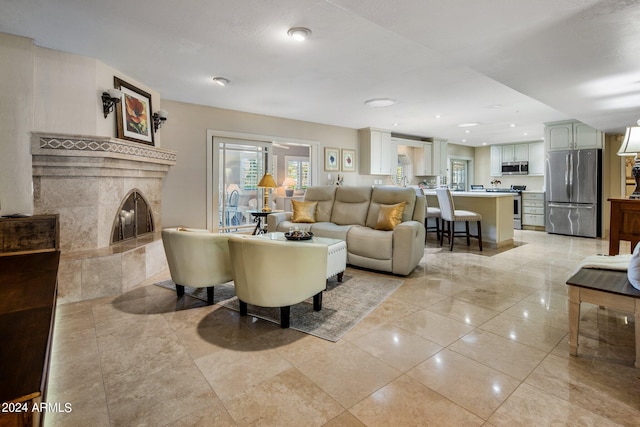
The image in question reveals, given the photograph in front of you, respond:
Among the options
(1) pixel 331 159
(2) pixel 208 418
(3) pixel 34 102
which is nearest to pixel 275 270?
(2) pixel 208 418

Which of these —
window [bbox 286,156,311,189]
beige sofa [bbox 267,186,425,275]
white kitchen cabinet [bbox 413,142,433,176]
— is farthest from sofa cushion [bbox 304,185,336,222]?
white kitchen cabinet [bbox 413,142,433,176]

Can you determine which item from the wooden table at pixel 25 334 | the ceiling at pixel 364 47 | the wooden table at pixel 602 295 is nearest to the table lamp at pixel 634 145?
the ceiling at pixel 364 47

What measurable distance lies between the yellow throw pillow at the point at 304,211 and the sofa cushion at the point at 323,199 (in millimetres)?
100

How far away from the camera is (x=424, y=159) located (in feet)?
27.8

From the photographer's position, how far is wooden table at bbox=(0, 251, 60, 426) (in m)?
0.77

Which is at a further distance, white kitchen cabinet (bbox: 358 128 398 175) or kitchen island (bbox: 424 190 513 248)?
white kitchen cabinet (bbox: 358 128 398 175)

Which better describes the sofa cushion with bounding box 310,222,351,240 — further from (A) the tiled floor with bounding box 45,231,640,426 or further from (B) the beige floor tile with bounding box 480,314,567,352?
(B) the beige floor tile with bounding box 480,314,567,352

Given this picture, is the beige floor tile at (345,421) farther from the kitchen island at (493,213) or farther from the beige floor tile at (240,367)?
the kitchen island at (493,213)

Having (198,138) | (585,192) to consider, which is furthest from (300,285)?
(585,192)

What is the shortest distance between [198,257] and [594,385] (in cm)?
280

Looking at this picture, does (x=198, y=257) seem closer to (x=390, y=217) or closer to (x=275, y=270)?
(x=275, y=270)

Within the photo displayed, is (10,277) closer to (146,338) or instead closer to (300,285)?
(146,338)

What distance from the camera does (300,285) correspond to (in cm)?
229

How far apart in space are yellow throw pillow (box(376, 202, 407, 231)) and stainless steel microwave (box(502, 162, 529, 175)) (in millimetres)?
7173
